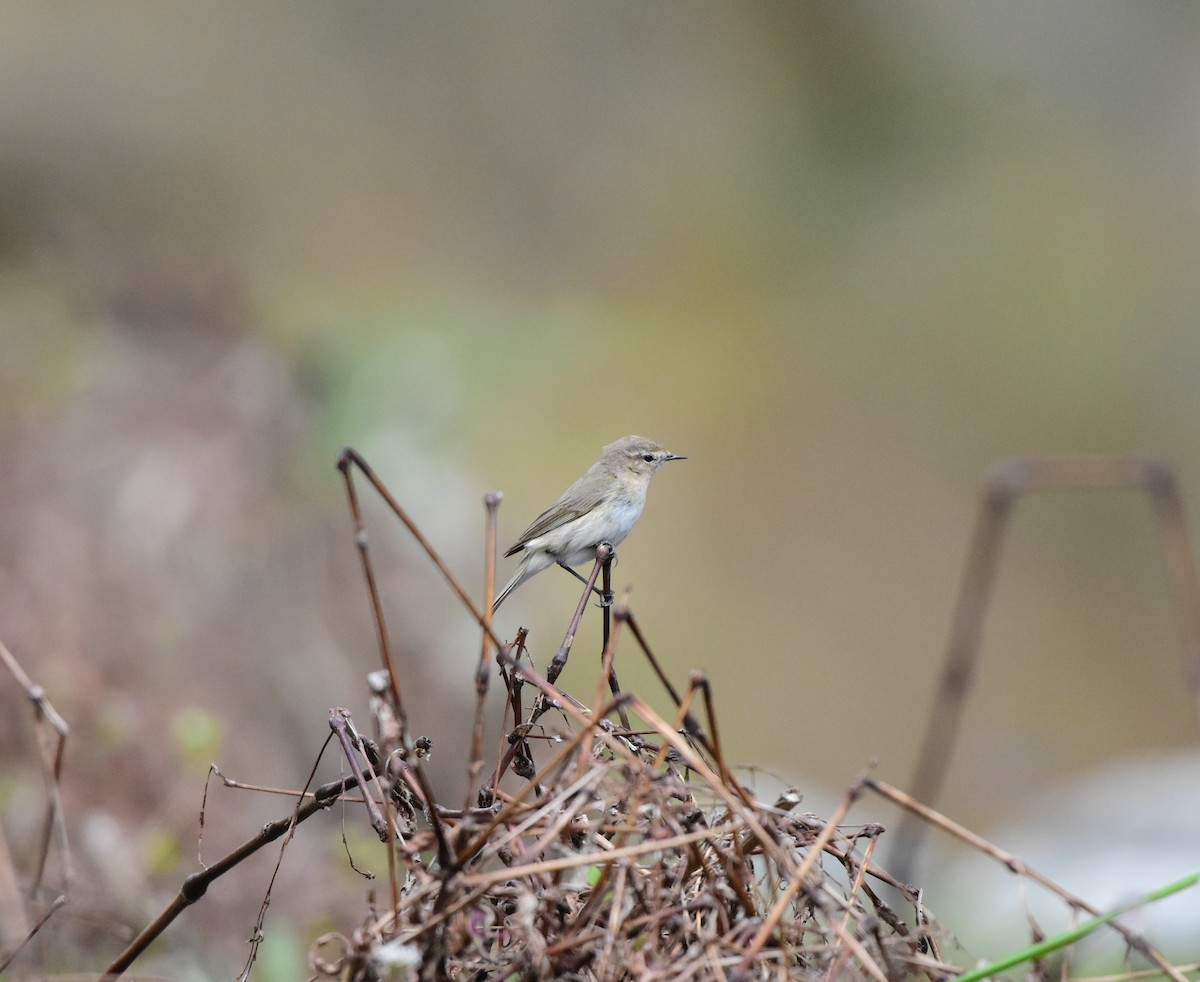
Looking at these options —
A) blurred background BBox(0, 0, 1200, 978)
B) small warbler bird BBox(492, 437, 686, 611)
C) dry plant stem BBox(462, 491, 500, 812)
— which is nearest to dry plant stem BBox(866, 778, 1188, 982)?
dry plant stem BBox(462, 491, 500, 812)

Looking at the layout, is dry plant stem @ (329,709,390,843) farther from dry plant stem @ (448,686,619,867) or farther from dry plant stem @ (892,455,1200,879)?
dry plant stem @ (892,455,1200,879)

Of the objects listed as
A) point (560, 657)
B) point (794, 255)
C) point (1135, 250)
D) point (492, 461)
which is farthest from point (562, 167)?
point (560, 657)

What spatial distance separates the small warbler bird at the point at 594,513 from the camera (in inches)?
159

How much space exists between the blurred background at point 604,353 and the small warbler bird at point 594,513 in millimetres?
1207

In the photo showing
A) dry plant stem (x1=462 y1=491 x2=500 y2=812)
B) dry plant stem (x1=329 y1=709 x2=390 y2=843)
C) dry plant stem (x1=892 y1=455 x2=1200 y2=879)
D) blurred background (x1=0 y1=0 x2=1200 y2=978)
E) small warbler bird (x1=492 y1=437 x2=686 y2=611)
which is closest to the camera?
dry plant stem (x1=462 y1=491 x2=500 y2=812)

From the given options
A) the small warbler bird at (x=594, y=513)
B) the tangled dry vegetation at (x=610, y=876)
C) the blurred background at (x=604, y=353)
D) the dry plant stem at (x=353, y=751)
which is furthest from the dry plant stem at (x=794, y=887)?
the blurred background at (x=604, y=353)

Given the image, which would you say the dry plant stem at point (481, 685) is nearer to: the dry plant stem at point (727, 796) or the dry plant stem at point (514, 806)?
the dry plant stem at point (514, 806)

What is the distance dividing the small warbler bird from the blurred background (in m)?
1.21

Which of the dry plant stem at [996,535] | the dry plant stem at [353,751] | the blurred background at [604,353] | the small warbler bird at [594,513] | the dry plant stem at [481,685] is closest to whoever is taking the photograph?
the dry plant stem at [481,685]

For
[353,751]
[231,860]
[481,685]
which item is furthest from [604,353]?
[481,685]

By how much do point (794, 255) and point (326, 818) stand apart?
8.97m

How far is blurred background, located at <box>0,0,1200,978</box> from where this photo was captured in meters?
5.61

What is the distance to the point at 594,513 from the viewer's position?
4.08m

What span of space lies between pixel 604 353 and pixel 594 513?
6504 millimetres
